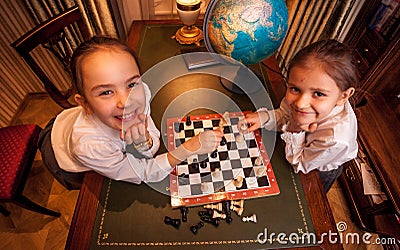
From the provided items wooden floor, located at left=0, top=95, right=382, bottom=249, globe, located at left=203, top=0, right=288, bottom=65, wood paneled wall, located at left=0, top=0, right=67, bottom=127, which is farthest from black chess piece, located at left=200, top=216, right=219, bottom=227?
wood paneled wall, located at left=0, top=0, right=67, bottom=127

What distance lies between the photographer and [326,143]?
3.61 ft

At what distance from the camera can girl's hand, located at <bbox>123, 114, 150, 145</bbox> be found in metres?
1.15

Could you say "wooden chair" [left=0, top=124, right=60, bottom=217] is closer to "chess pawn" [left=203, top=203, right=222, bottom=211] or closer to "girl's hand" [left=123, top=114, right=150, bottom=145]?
"girl's hand" [left=123, top=114, right=150, bottom=145]

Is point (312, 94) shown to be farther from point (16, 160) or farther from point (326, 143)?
point (16, 160)

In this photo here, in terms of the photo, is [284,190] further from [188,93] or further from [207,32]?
[207,32]

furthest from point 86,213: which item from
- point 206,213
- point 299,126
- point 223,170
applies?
point 299,126

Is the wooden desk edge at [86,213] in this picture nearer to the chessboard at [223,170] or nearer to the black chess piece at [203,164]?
the chessboard at [223,170]

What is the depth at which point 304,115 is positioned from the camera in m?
1.17

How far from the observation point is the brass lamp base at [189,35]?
1822mm

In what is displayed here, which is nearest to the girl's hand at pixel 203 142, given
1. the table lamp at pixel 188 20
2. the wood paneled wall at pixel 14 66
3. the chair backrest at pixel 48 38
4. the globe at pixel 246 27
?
the globe at pixel 246 27

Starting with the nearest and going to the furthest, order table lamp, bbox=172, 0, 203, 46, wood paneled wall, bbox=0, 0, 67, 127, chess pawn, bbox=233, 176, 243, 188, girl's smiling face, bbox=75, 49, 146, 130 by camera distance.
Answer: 1. girl's smiling face, bbox=75, 49, 146, 130
2. chess pawn, bbox=233, 176, 243, 188
3. table lamp, bbox=172, 0, 203, 46
4. wood paneled wall, bbox=0, 0, 67, 127

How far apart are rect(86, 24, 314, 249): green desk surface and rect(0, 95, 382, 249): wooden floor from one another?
3.75 ft

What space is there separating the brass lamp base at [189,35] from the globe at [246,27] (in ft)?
1.69

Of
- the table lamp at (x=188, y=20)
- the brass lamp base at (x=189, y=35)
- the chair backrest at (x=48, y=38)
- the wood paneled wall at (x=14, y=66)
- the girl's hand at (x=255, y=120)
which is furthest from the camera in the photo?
Answer: the wood paneled wall at (x=14, y=66)
